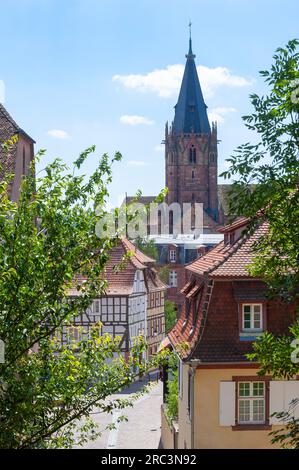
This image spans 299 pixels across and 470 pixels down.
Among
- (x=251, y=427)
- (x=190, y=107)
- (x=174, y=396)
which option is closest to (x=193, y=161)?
(x=190, y=107)

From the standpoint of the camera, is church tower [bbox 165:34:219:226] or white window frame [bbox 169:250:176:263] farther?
church tower [bbox 165:34:219:226]

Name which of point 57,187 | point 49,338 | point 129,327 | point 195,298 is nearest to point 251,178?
point 57,187

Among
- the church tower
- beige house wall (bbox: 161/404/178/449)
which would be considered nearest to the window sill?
beige house wall (bbox: 161/404/178/449)

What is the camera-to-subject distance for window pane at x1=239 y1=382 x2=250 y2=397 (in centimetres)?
1759

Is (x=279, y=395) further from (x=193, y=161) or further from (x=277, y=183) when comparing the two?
(x=193, y=161)

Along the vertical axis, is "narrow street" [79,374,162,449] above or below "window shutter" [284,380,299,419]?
below

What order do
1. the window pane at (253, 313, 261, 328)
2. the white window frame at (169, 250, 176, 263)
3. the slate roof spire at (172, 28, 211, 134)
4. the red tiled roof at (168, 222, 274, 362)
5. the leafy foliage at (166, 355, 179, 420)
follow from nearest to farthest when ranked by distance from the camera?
the red tiled roof at (168, 222, 274, 362)
the window pane at (253, 313, 261, 328)
the leafy foliage at (166, 355, 179, 420)
the white window frame at (169, 250, 176, 263)
the slate roof spire at (172, 28, 211, 134)

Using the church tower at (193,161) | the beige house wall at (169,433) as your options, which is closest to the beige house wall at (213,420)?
the beige house wall at (169,433)

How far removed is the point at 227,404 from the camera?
17391 millimetres

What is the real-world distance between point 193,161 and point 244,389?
9351 cm

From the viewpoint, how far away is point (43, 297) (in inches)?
332

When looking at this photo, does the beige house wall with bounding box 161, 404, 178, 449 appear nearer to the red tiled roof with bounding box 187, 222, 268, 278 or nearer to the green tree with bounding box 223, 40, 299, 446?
the red tiled roof with bounding box 187, 222, 268, 278

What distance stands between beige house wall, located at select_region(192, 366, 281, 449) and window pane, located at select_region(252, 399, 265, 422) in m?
0.30
